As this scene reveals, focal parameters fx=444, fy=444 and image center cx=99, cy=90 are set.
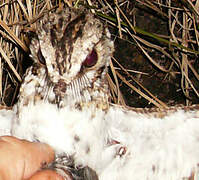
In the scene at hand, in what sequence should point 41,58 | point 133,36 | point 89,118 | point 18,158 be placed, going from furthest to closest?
point 133,36 < point 89,118 < point 41,58 < point 18,158

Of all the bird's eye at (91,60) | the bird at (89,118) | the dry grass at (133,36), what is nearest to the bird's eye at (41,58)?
the bird at (89,118)

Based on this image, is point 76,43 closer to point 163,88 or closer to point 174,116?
point 174,116

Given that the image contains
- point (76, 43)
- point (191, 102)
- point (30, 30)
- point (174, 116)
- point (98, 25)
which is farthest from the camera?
point (191, 102)

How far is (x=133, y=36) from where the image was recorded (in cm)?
206

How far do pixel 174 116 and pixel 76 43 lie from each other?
549mm

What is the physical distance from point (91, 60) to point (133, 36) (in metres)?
0.58

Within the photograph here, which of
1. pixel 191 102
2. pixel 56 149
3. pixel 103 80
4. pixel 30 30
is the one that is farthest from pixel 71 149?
pixel 191 102

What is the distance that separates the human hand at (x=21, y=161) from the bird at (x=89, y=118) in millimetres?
189

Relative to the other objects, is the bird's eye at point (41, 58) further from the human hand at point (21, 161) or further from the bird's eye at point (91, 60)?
the human hand at point (21, 161)

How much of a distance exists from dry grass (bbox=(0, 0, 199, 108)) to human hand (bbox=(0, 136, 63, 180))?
0.69 m

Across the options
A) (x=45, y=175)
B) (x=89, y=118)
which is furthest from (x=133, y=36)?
(x=45, y=175)

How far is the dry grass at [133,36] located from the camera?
203 cm

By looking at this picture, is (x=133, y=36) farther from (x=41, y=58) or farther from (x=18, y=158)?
(x=18, y=158)

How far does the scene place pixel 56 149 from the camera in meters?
1.67
